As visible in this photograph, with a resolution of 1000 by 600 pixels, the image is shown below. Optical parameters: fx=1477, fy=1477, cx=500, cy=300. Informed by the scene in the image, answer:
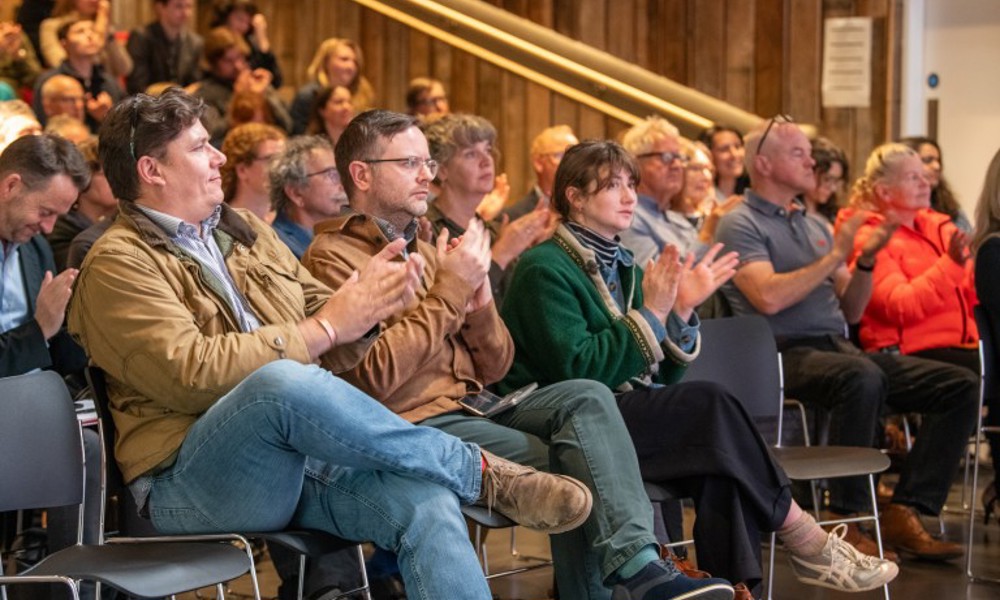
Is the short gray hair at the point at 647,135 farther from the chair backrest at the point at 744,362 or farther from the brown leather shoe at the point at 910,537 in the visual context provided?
the brown leather shoe at the point at 910,537

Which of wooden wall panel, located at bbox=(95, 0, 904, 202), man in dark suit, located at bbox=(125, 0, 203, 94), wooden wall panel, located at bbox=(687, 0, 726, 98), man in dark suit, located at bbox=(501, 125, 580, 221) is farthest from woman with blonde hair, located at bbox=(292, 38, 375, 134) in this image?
wooden wall panel, located at bbox=(687, 0, 726, 98)

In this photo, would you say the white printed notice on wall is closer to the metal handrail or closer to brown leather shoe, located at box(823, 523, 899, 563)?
the metal handrail

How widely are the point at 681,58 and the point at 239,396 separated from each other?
5.57m

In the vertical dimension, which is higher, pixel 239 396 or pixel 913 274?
pixel 239 396

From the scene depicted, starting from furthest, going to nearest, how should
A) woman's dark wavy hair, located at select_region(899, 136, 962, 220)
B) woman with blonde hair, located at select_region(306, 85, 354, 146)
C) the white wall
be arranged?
the white wall, woman with blonde hair, located at select_region(306, 85, 354, 146), woman's dark wavy hair, located at select_region(899, 136, 962, 220)

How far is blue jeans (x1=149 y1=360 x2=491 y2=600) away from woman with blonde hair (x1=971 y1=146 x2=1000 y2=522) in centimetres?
221

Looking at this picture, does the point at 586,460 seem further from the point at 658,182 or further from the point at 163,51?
the point at 163,51

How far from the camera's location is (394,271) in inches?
122

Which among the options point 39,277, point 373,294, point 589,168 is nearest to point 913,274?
point 589,168

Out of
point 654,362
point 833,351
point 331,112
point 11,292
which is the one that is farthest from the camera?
point 331,112

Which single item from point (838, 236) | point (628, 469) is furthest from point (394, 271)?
point (838, 236)

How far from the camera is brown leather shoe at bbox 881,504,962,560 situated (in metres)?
4.82

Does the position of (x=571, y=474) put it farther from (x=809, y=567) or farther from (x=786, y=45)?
(x=786, y=45)

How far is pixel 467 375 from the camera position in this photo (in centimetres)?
354
